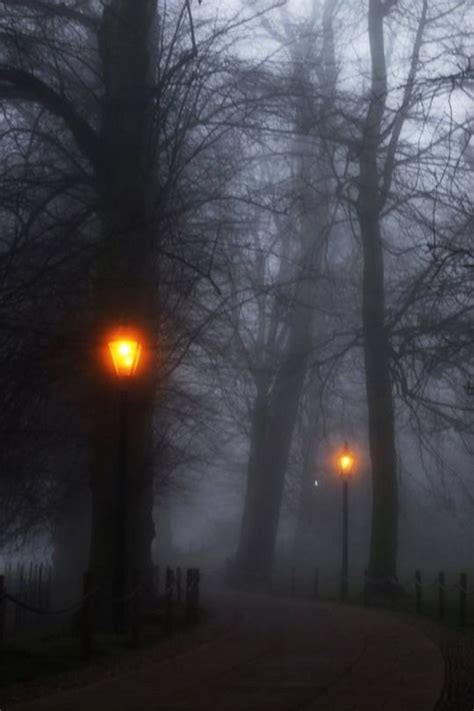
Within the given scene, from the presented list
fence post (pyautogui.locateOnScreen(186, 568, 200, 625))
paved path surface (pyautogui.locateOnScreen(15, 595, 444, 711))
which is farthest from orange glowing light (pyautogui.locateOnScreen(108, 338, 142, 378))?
fence post (pyautogui.locateOnScreen(186, 568, 200, 625))

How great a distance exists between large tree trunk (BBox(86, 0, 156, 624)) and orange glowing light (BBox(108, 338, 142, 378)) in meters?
1.29

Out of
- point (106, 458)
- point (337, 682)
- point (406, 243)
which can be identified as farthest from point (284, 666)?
point (406, 243)

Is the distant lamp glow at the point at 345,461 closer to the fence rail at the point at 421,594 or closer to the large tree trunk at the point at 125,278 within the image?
the fence rail at the point at 421,594

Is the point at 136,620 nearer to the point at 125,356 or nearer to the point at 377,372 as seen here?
the point at 125,356

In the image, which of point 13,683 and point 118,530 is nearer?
point 13,683

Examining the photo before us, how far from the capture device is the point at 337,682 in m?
11.9

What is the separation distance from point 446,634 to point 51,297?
7.63 meters

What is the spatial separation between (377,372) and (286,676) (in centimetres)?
1566

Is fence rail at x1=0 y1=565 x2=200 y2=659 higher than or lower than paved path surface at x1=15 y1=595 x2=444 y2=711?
higher

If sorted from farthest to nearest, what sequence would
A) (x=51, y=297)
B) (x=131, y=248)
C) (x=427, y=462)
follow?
(x=427, y=462)
(x=131, y=248)
(x=51, y=297)

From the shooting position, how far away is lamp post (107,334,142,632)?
16.2 m

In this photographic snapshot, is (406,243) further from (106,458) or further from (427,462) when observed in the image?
(427,462)

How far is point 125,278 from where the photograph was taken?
17.8 m

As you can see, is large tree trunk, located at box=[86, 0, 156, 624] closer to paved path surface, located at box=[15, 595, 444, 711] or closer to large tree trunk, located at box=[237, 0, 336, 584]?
paved path surface, located at box=[15, 595, 444, 711]
